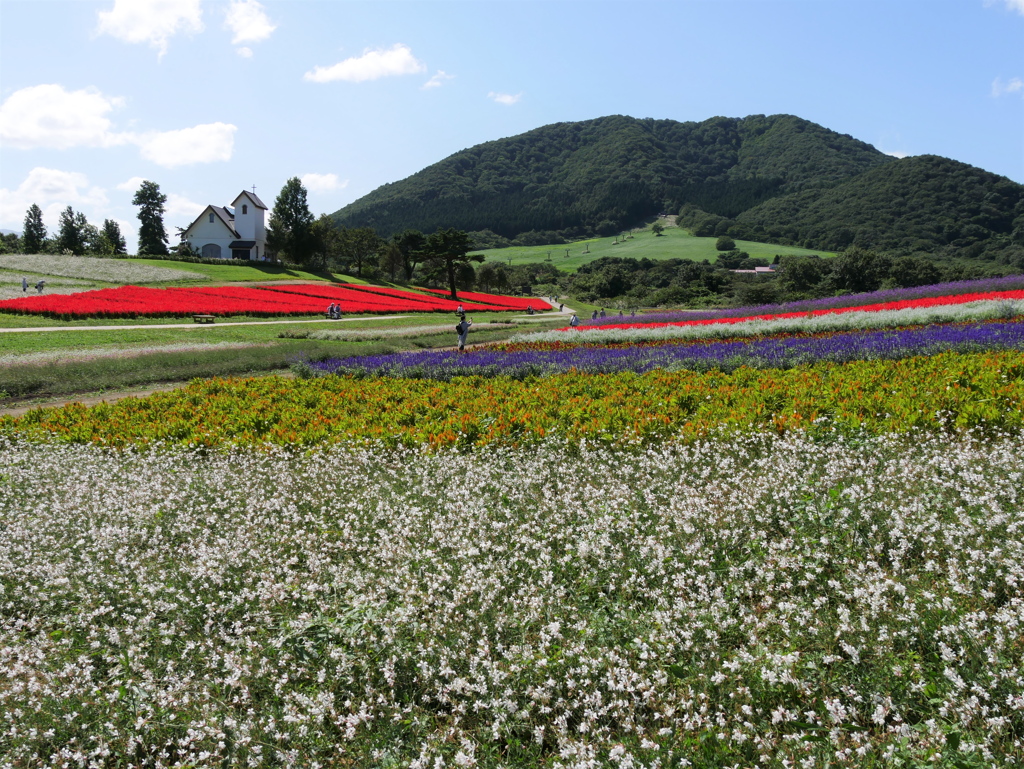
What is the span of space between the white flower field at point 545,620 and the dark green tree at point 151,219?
278 feet

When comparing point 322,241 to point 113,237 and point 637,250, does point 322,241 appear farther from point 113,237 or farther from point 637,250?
point 637,250

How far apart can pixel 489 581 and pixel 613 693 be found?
1.20 m

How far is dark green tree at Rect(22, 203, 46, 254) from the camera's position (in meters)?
81.0

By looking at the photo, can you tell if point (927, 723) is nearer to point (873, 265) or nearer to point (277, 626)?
point (277, 626)

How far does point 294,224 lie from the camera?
7912 cm

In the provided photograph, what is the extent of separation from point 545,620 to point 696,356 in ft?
37.4

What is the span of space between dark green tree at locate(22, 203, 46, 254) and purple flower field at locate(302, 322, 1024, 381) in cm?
8847

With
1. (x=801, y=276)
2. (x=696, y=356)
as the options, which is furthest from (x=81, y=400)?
(x=801, y=276)

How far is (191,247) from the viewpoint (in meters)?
83.0

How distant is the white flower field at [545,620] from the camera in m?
3.16

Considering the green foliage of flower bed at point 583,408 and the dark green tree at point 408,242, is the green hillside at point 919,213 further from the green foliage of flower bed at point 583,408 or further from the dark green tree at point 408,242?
the green foliage of flower bed at point 583,408

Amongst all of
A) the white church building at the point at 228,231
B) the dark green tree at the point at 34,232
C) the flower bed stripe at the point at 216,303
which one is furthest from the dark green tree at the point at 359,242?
the dark green tree at the point at 34,232

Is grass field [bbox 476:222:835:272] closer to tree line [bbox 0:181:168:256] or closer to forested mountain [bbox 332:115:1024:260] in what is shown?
forested mountain [bbox 332:115:1024:260]

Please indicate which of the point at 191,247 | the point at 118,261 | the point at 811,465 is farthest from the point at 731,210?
the point at 811,465
